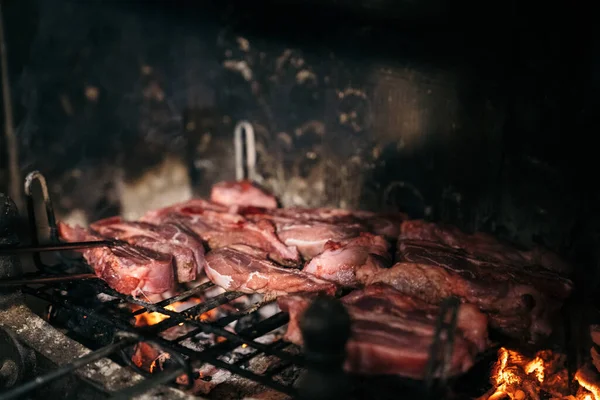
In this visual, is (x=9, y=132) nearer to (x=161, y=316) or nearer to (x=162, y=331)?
(x=161, y=316)

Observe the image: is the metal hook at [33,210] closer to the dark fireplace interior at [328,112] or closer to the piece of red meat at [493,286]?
the dark fireplace interior at [328,112]

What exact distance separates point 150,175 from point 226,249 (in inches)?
91.5

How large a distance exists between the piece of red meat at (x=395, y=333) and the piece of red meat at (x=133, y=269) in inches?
48.2

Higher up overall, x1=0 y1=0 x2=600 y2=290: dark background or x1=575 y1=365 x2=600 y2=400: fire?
x1=0 y1=0 x2=600 y2=290: dark background

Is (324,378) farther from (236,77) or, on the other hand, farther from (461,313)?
(236,77)

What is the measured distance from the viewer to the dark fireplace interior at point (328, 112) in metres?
4.06

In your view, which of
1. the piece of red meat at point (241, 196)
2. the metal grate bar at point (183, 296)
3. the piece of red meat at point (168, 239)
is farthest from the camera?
the piece of red meat at point (241, 196)

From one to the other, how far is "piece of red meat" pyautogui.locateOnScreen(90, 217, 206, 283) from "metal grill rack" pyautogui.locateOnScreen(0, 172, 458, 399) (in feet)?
1.14

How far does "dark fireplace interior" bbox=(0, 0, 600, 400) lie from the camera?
406 centimetres

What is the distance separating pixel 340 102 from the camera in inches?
223

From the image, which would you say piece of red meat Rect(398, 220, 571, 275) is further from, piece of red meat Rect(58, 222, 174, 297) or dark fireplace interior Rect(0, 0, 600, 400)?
piece of red meat Rect(58, 222, 174, 297)

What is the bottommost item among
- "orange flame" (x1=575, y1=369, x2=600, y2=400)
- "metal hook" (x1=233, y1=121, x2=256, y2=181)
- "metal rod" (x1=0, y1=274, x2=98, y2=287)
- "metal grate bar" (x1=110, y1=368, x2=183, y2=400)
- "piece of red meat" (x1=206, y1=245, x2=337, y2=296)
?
"orange flame" (x1=575, y1=369, x2=600, y2=400)

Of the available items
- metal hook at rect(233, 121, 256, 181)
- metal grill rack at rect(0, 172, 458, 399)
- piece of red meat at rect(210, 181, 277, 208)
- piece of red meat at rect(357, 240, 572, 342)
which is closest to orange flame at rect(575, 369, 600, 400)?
piece of red meat at rect(357, 240, 572, 342)

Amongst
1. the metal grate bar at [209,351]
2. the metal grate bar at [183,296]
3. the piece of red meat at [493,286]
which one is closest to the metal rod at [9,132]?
the metal grate bar at [209,351]
